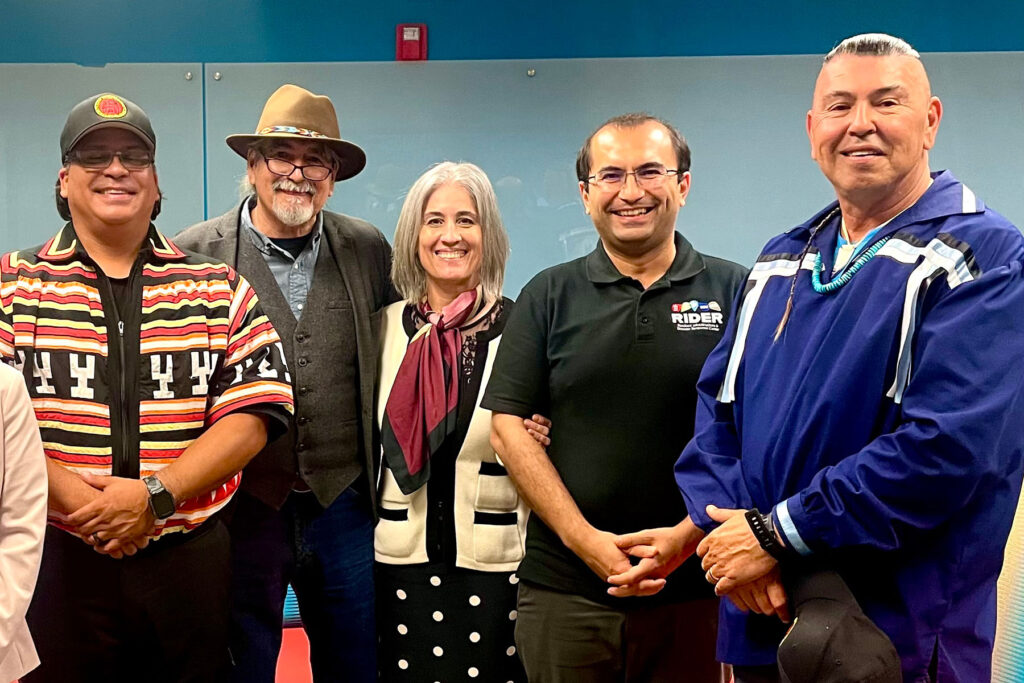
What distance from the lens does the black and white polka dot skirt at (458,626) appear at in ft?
8.46

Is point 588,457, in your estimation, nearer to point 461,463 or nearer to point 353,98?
point 461,463

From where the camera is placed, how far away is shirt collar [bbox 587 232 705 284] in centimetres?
246

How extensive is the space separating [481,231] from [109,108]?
965 mm

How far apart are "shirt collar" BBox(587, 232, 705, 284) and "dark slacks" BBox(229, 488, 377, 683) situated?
89cm

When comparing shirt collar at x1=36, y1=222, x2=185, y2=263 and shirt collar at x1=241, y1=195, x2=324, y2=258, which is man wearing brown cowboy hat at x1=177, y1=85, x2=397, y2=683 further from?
shirt collar at x1=36, y1=222, x2=185, y2=263

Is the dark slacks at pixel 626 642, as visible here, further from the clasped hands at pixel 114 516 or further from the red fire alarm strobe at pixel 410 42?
the red fire alarm strobe at pixel 410 42

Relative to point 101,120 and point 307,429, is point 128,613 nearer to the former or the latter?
point 307,429

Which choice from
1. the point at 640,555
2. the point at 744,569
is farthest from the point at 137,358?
the point at 744,569

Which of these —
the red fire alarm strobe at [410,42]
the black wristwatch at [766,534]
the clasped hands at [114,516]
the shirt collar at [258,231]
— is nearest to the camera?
the black wristwatch at [766,534]

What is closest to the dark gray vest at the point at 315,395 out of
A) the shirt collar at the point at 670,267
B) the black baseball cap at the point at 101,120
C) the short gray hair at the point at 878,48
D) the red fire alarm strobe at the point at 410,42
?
the black baseball cap at the point at 101,120

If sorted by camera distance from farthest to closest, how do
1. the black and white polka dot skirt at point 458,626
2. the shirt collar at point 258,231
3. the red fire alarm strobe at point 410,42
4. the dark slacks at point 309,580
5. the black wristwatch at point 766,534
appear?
1. the red fire alarm strobe at point 410,42
2. the shirt collar at point 258,231
3. the dark slacks at point 309,580
4. the black and white polka dot skirt at point 458,626
5. the black wristwatch at point 766,534

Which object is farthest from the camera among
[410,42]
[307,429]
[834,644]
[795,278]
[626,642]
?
[410,42]

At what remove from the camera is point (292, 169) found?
281 centimetres

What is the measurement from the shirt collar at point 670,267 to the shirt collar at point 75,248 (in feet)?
3.29
